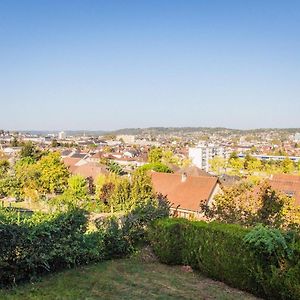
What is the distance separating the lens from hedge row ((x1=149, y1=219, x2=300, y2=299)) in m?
7.28

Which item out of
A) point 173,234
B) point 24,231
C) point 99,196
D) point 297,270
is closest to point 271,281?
point 297,270

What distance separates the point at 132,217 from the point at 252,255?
15.8 feet

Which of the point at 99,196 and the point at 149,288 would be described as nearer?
the point at 149,288

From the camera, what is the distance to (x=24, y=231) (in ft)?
25.9

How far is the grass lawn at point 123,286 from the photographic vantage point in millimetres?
7344

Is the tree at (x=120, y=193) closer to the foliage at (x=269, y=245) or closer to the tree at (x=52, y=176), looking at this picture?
the tree at (x=52, y=176)

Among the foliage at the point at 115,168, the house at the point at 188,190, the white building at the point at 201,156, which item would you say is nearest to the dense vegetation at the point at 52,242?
the house at the point at 188,190

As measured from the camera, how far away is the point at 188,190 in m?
32.4

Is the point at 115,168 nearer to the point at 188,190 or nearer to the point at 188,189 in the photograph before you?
the point at 188,189

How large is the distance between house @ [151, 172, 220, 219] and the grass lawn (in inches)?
766

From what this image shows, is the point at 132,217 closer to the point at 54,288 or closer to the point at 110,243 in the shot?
the point at 110,243

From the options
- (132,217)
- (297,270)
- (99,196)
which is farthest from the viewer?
(99,196)

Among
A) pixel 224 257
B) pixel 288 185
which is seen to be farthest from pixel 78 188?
pixel 224 257

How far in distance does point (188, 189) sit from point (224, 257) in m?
23.9
